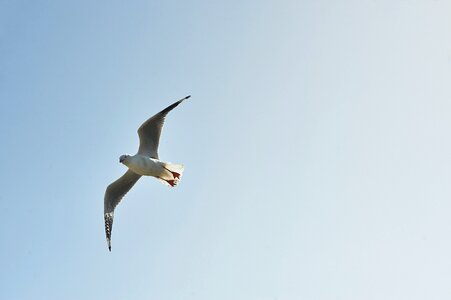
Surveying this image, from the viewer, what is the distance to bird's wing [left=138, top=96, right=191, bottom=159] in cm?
1456

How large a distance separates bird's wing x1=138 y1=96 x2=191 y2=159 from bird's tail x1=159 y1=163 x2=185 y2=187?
0.63m

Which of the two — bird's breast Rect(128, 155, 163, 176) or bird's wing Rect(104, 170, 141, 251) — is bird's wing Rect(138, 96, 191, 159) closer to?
bird's breast Rect(128, 155, 163, 176)

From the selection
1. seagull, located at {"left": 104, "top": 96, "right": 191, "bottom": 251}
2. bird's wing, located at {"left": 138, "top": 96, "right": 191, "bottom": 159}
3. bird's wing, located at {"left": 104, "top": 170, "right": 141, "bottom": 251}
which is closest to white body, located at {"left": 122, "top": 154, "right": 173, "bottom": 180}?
seagull, located at {"left": 104, "top": 96, "right": 191, "bottom": 251}

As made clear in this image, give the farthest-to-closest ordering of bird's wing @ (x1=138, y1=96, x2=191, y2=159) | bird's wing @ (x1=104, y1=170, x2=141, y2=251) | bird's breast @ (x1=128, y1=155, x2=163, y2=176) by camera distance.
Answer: bird's wing @ (x1=104, y1=170, x2=141, y2=251)
bird's wing @ (x1=138, y1=96, x2=191, y2=159)
bird's breast @ (x1=128, y1=155, x2=163, y2=176)

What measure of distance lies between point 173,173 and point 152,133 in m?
1.10

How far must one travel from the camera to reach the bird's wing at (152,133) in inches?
573

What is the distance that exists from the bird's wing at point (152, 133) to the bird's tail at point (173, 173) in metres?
0.63

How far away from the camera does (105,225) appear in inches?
617

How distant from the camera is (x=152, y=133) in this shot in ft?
48.4

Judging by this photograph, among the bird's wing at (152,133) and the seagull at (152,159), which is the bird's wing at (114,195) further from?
the bird's wing at (152,133)

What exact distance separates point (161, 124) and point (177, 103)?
2.04 ft

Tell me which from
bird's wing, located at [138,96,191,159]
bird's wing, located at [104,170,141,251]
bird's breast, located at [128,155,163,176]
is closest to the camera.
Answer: bird's breast, located at [128,155,163,176]

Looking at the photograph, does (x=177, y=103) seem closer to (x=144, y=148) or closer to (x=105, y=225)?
(x=144, y=148)

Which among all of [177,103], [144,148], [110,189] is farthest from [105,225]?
[177,103]
